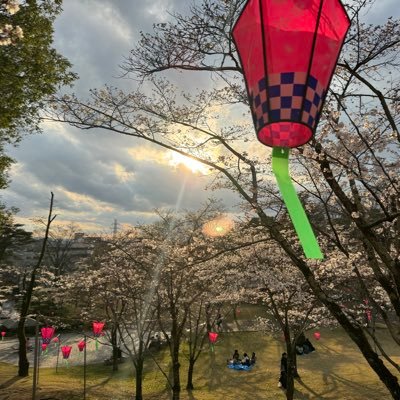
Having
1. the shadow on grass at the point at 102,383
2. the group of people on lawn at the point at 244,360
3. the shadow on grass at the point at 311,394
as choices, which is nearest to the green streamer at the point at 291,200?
the shadow on grass at the point at 311,394

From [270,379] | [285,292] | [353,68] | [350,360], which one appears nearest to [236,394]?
[270,379]

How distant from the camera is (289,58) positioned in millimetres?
1550

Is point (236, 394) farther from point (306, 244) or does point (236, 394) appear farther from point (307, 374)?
point (306, 244)

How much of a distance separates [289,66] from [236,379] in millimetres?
20280

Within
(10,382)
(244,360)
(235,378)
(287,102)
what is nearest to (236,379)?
(235,378)

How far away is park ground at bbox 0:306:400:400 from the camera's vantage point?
52.0ft

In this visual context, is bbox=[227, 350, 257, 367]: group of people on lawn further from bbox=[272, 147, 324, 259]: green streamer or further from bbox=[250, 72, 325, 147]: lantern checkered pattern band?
bbox=[250, 72, 325, 147]: lantern checkered pattern band

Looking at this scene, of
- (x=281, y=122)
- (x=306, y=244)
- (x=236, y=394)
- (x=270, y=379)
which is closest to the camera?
(x=281, y=122)

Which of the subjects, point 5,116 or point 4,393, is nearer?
point 5,116

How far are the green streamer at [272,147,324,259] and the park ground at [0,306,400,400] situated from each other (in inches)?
592

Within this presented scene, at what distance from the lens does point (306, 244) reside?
1686 millimetres

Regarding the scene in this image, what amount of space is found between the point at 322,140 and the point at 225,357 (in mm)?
20861

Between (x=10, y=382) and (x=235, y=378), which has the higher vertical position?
(x=10, y=382)

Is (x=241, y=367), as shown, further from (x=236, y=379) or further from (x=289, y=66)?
(x=289, y=66)
